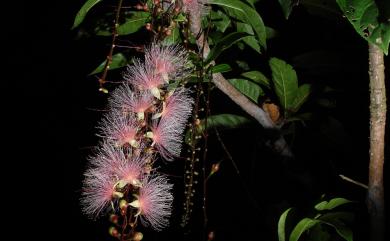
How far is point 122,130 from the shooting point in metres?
0.92

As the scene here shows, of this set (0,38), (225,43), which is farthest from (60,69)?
(225,43)

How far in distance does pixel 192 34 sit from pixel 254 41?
20 centimetres

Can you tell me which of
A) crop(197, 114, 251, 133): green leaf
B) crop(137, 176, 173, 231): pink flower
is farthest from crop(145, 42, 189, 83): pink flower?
crop(197, 114, 251, 133): green leaf

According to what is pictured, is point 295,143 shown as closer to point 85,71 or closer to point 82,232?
point 85,71

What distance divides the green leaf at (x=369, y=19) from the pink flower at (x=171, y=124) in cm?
39

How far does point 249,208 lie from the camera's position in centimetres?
151

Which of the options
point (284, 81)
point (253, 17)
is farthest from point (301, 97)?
point (253, 17)

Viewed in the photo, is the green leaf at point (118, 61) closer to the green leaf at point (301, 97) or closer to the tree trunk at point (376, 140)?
the green leaf at point (301, 97)

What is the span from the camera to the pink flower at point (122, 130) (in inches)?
36.1

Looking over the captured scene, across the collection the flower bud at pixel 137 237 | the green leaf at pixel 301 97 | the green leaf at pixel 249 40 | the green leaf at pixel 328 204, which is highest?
the green leaf at pixel 249 40

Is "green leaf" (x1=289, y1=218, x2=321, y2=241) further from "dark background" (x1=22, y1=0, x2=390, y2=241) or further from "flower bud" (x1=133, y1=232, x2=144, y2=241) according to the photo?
"flower bud" (x1=133, y1=232, x2=144, y2=241)

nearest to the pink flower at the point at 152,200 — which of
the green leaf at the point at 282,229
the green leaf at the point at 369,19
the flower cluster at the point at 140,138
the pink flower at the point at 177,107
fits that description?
the flower cluster at the point at 140,138

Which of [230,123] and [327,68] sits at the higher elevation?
[327,68]

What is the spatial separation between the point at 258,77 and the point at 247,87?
59 millimetres
